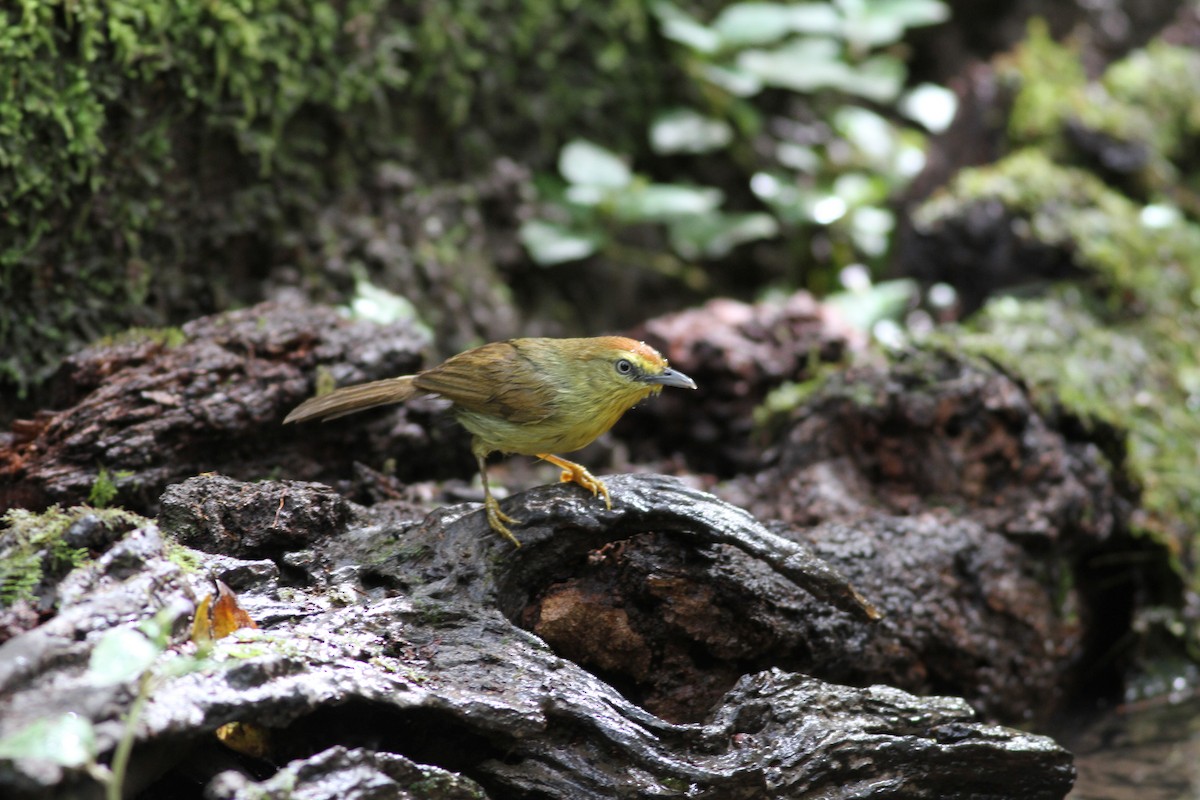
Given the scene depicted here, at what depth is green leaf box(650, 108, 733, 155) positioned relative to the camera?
7.96 meters

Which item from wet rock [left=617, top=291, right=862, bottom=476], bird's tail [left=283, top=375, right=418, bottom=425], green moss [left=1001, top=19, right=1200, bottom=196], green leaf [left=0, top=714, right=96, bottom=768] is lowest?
wet rock [left=617, top=291, right=862, bottom=476]

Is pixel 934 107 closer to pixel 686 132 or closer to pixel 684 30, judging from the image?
pixel 686 132

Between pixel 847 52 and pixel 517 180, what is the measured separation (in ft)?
9.66

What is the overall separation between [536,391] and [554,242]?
128 inches

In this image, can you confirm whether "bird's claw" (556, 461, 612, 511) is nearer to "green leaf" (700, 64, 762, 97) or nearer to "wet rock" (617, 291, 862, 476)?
"wet rock" (617, 291, 862, 476)

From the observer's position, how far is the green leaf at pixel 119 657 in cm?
223

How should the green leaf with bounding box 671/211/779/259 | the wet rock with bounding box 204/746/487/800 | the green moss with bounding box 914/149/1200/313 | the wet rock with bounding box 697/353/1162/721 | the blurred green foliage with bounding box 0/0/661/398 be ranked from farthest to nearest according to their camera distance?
the green leaf with bounding box 671/211/779/259
the green moss with bounding box 914/149/1200/313
the blurred green foliage with bounding box 0/0/661/398
the wet rock with bounding box 697/353/1162/721
the wet rock with bounding box 204/746/487/800

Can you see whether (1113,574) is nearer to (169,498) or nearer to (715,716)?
(715,716)

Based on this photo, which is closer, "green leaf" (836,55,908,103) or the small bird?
the small bird

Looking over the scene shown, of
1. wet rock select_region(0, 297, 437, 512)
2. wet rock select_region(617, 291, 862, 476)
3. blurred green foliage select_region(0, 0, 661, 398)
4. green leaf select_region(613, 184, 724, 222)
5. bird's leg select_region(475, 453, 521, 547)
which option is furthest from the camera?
green leaf select_region(613, 184, 724, 222)

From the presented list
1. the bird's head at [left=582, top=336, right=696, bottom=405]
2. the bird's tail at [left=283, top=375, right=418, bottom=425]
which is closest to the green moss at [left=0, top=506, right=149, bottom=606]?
the bird's tail at [left=283, top=375, right=418, bottom=425]

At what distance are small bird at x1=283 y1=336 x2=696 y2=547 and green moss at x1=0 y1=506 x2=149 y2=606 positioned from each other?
112cm

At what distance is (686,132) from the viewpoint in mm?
8039

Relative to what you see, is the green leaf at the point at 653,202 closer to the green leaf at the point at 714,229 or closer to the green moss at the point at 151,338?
the green leaf at the point at 714,229
